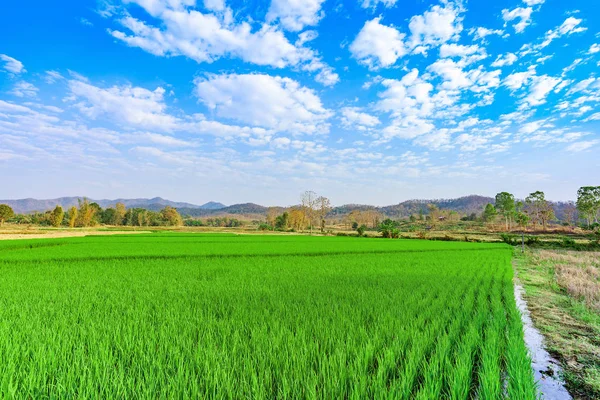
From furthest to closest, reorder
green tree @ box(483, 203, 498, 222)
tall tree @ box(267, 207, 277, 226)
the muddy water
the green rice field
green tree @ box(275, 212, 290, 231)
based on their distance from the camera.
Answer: tall tree @ box(267, 207, 277, 226) → green tree @ box(483, 203, 498, 222) → green tree @ box(275, 212, 290, 231) → the muddy water → the green rice field

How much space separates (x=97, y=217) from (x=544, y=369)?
317ft

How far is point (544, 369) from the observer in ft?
12.1

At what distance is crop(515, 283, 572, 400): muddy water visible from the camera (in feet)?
10.3

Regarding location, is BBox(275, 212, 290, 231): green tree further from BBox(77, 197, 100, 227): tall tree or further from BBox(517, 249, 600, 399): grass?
BBox(517, 249, 600, 399): grass

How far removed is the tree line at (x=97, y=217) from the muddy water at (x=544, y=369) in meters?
79.3

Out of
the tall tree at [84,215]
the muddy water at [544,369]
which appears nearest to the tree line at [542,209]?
the muddy water at [544,369]

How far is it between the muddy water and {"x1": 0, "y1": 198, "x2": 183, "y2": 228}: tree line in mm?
79266

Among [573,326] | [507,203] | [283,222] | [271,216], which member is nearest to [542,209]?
[507,203]

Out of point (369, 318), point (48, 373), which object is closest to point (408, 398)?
point (369, 318)

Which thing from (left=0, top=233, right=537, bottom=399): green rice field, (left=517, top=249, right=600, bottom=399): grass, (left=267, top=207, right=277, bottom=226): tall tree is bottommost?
(left=517, top=249, right=600, bottom=399): grass

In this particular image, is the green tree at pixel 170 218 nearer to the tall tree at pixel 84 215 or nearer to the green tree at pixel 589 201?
the tall tree at pixel 84 215

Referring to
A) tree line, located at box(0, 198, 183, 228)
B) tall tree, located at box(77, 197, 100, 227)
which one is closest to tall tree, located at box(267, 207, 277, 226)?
tree line, located at box(0, 198, 183, 228)

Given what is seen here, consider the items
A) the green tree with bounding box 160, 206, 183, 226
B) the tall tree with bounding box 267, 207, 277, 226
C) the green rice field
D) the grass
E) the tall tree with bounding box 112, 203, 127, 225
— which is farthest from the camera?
the tall tree with bounding box 267, 207, 277, 226

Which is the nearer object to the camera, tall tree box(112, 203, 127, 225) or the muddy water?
the muddy water
